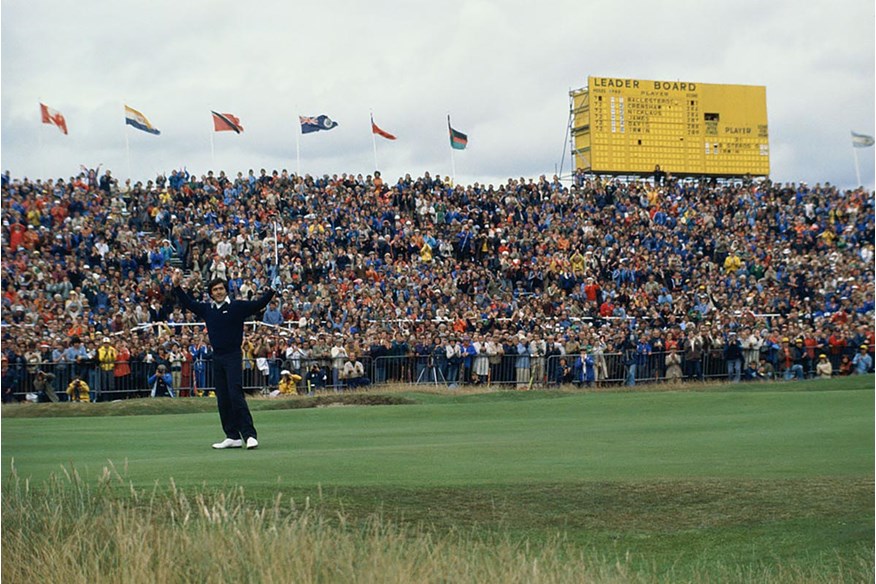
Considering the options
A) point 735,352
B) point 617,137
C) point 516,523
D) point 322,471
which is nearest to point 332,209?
point 735,352

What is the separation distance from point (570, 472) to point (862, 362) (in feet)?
75.1

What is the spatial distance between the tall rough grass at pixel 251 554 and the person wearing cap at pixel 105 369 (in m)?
18.8

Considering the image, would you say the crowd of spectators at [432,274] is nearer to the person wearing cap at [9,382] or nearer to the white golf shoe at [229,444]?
the person wearing cap at [9,382]

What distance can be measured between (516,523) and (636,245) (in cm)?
3346

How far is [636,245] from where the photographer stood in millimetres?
42250

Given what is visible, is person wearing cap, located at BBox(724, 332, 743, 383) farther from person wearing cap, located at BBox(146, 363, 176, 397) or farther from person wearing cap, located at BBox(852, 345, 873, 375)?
person wearing cap, located at BBox(146, 363, 176, 397)

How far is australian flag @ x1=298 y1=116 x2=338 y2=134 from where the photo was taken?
43.9 meters

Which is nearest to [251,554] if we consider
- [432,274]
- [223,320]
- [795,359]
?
[223,320]

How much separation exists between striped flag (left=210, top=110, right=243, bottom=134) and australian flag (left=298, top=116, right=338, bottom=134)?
235 cm

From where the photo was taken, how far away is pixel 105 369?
27281mm

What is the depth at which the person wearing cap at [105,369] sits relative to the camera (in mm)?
27188

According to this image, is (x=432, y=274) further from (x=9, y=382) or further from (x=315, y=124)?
(x=9, y=382)

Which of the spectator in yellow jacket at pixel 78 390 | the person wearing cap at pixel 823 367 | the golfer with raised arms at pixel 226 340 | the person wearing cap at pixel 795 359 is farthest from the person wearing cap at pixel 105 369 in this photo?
the person wearing cap at pixel 823 367

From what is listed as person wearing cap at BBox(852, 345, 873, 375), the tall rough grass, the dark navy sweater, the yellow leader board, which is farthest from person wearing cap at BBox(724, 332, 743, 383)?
the tall rough grass
